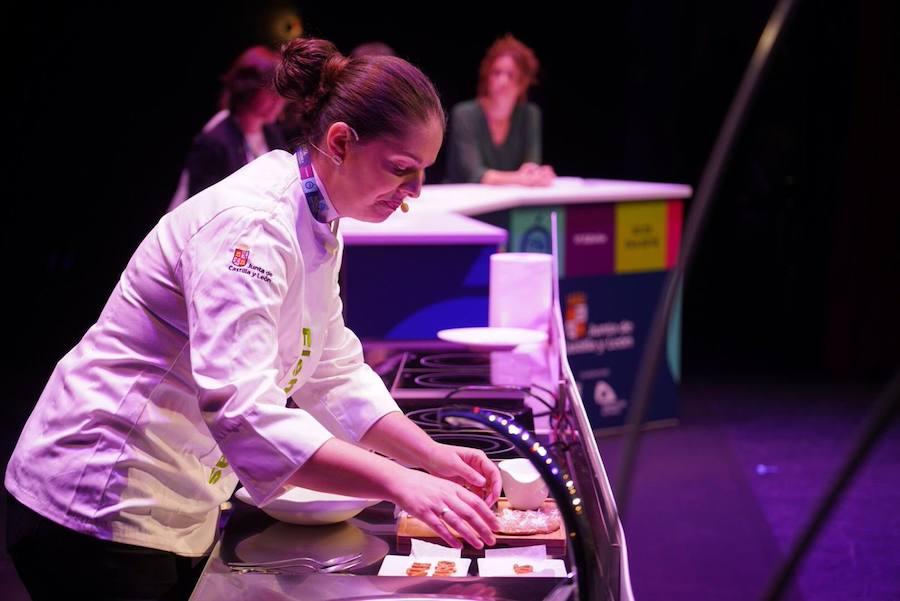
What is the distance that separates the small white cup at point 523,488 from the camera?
1280 mm

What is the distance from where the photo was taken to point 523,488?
1.28m

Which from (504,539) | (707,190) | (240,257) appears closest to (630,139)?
(504,539)

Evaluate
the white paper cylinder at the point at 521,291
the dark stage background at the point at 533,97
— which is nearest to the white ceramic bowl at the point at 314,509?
the white paper cylinder at the point at 521,291

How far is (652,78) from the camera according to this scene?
668 centimetres

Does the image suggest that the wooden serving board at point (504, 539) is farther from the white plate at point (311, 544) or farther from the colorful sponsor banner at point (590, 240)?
the colorful sponsor banner at point (590, 240)

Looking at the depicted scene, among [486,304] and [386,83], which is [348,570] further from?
[486,304]

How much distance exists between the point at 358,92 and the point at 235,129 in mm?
2720

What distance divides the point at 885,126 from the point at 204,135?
351cm

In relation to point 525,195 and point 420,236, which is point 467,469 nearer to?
point 420,236

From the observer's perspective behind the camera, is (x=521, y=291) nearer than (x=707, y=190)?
No

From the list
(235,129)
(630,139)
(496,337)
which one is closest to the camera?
(496,337)

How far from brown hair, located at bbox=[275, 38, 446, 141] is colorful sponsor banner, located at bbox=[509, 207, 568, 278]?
2.74m

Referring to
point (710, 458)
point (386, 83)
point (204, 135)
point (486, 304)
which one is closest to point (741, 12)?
point (710, 458)

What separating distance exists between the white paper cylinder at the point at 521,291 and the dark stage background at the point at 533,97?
12.6 ft
